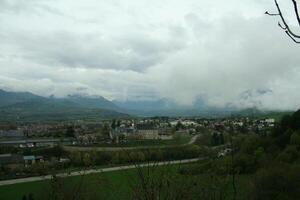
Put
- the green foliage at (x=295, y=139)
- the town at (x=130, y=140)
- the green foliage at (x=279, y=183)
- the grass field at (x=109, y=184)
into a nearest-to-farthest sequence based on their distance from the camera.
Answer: the grass field at (x=109, y=184), the town at (x=130, y=140), the green foliage at (x=279, y=183), the green foliage at (x=295, y=139)

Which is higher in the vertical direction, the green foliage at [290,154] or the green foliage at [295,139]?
the green foliage at [295,139]

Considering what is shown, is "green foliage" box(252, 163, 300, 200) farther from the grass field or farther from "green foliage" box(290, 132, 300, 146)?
the grass field

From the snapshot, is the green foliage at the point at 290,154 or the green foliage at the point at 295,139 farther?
the green foliage at the point at 295,139

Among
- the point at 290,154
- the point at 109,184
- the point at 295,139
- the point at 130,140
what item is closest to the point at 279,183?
the point at 290,154

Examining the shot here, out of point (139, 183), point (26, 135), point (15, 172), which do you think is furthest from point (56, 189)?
point (26, 135)

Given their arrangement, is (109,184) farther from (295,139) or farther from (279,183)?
(295,139)

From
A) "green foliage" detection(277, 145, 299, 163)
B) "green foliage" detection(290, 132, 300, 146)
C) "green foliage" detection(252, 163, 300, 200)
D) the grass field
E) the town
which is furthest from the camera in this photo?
"green foliage" detection(290, 132, 300, 146)

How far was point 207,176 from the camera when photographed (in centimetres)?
482

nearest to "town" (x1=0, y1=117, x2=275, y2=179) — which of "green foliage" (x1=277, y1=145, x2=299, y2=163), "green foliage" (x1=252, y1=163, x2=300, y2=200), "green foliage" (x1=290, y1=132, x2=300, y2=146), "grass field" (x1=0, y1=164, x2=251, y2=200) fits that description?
"grass field" (x1=0, y1=164, x2=251, y2=200)

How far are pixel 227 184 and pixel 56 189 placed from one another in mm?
1870

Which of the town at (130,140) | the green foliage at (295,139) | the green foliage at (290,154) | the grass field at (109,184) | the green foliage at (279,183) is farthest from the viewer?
the green foliage at (295,139)

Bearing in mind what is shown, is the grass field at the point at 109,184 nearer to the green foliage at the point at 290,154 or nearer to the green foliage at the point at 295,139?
the green foliage at the point at 290,154

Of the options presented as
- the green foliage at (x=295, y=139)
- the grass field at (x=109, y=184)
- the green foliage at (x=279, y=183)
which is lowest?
the green foliage at (x=279, y=183)

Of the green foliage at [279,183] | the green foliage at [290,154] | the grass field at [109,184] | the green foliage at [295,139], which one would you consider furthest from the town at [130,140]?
the green foliage at [295,139]
